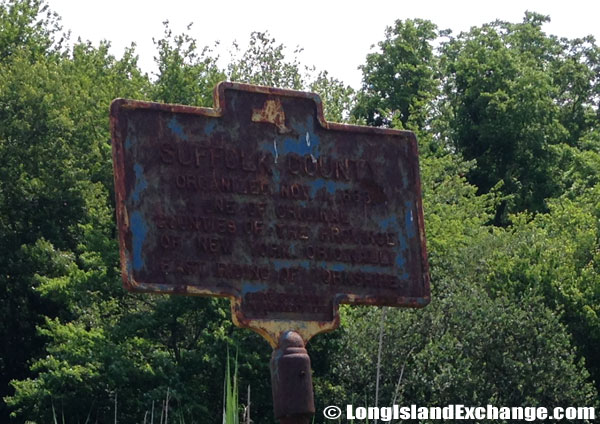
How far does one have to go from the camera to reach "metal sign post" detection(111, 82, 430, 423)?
6766 millimetres

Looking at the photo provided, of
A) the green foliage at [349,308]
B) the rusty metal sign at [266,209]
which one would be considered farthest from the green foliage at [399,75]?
the rusty metal sign at [266,209]

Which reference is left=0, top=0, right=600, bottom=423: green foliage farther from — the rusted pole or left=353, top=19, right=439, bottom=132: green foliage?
the rusted pole

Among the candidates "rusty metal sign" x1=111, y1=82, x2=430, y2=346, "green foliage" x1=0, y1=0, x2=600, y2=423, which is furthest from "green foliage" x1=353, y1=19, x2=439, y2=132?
"rusty metal sign" x1=111, y1=82, x2=430, y2=346

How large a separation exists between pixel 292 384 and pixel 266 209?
828mm

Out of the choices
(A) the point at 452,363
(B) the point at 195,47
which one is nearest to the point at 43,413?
(A) the point at 452,363

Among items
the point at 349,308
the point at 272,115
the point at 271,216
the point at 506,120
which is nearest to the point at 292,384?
the point at 271,216

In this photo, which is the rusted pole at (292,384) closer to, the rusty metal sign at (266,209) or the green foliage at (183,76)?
the rusty metal sign at (266,209)

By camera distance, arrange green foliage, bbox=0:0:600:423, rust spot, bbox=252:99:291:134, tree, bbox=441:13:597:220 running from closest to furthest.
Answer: rust spot, bbox=252:99:291:134
green foliage, bbox=0:0:600:423
tree, bbox=441:13:597:220

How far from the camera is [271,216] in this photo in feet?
22.9

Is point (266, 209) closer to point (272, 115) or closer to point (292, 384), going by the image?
point (272, 115)

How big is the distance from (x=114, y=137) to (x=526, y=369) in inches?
851

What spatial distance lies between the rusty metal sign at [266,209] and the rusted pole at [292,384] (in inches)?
4.2

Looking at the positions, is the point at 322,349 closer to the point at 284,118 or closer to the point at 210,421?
the point at 210,421

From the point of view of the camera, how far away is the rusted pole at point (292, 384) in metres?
6.78
